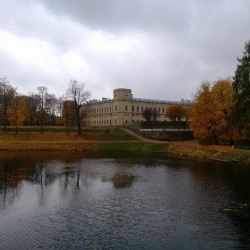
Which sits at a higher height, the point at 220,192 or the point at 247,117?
the point at 247,117

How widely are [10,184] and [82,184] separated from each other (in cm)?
577

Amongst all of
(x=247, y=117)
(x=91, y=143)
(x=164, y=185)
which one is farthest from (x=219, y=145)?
(x=164, y=185)

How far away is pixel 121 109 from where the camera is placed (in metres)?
122

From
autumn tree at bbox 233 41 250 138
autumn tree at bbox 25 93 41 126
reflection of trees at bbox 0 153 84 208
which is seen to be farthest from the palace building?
reflection of trees at bbox 0 153 84 208

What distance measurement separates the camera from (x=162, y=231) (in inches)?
618

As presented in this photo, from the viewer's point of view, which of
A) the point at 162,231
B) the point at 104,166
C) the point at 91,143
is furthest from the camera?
the point at 91,143

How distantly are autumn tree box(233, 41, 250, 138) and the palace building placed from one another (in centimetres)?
8018

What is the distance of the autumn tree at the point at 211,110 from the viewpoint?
54531 mm

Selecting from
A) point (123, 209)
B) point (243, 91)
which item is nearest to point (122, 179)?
point (123, 209)

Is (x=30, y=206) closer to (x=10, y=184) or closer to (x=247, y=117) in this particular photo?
(x=10, y=184)

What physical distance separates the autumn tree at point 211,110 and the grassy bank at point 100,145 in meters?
3.14

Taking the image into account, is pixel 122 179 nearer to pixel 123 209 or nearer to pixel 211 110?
pixel 123 209

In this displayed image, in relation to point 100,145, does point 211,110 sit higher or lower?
higher

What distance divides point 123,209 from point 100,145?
4508cm
